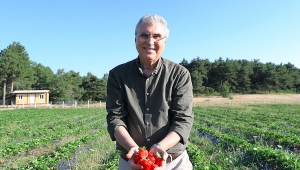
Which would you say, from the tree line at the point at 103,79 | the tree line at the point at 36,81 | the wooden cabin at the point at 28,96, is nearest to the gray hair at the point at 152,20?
the wooden cabin at the point at 28,96

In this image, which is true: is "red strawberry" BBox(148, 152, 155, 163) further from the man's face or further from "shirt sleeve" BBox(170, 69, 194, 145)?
the man's face

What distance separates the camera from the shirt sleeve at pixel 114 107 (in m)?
2.07

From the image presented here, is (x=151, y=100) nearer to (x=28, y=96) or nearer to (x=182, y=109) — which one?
(x=182, y=109)

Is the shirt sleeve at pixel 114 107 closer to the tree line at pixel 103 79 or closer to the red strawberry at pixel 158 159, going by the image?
the red strawberry at pixel 158 159

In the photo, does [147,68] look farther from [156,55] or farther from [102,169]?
[102,169]

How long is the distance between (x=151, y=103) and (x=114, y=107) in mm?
323

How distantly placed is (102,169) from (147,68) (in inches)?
161

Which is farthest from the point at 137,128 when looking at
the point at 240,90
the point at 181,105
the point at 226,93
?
the point at 240,90

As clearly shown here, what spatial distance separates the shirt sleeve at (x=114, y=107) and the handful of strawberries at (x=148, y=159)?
1.24 feet

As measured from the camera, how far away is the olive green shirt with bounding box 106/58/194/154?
6.72ft

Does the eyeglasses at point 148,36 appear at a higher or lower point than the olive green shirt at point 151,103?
higher

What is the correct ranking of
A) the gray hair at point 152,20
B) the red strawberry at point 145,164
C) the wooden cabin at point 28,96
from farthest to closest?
the wooden cabin at point 28,96 → the gray hair at point 152,20 → the red strawberry at point 145,164

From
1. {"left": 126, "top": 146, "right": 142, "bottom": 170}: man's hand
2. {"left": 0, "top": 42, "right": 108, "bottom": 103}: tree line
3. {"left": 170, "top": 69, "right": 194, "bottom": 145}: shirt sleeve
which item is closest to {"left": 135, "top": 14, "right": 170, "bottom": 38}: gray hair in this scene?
{"left": 170, "top": 69, "right": 194, "bottom": 145}: shirt sleeve

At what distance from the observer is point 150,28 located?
6.56 ft
